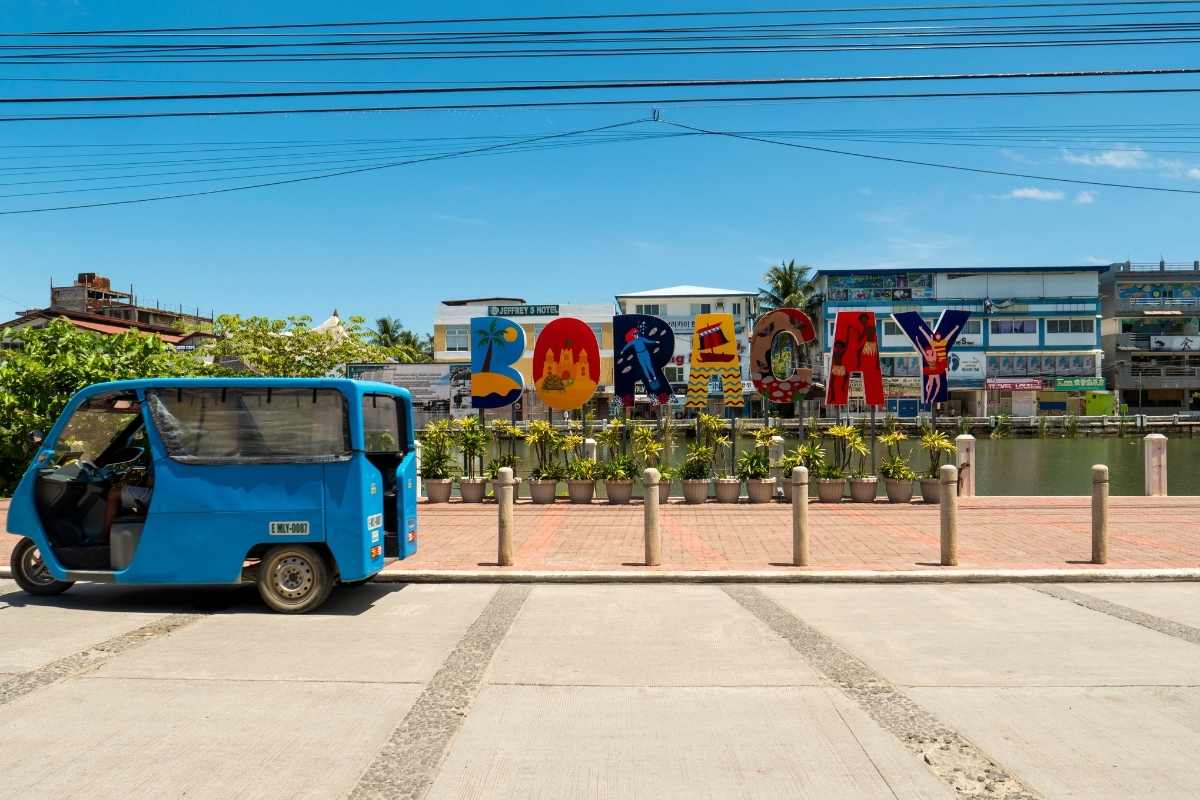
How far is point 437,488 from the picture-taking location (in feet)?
60.5

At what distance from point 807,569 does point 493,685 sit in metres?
5.30

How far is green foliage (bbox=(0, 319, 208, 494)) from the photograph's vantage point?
1928 centimetres

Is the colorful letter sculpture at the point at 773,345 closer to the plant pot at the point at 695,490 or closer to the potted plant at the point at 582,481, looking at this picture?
the plant pot at the point at 695,490

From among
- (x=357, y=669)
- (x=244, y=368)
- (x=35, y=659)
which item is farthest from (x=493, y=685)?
(x=244, y=368)

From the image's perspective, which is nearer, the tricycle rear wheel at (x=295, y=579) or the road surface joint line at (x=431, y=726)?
the road surface joint line at (x=431, y=726)

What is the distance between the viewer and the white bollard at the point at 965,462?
18.3 m

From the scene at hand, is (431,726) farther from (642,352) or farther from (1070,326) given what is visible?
(1070,326)

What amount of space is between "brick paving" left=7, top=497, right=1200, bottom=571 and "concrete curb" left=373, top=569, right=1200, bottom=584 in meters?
0.39

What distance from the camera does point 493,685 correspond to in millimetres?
5992

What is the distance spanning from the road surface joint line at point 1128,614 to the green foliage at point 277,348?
3934 cm

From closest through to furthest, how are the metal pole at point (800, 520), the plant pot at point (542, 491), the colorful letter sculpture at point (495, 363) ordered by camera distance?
the metal pole at point (800, 520)
the plant pot at point (542, 491)
the colorful letter sculpture at point (495, 363)

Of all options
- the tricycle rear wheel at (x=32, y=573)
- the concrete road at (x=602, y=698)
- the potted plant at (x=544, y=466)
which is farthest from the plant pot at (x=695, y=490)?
the tricycle rear wheel at (x=32, y=573)

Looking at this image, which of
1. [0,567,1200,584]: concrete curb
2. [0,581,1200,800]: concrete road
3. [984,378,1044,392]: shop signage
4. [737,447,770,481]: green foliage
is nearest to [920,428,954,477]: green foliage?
[737,447,770,481]: green foliage

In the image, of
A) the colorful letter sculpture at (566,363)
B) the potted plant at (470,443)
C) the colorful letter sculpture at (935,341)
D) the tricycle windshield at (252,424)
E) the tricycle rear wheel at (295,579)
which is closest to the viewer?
the tricycle windshield at (252,424)
